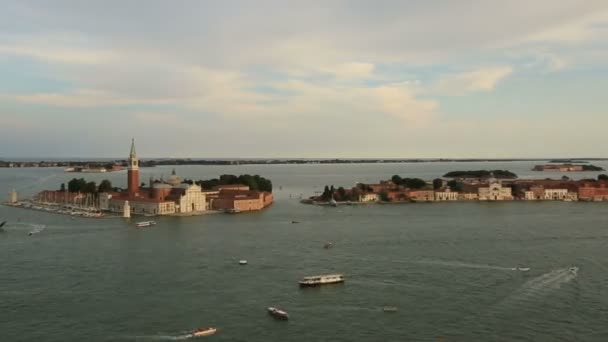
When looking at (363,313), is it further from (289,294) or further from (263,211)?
(263,211)

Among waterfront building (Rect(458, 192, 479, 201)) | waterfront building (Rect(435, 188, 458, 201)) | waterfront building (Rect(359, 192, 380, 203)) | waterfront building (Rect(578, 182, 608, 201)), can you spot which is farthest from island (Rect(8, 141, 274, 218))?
waterfront building (Rect(578, 182, 608, 201))

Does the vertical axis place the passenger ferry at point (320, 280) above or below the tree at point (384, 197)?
below

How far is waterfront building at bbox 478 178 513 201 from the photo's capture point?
32.5 meters

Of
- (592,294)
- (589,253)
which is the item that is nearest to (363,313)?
(592,294)

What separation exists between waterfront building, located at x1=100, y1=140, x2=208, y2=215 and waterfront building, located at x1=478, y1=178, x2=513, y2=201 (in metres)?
15.1

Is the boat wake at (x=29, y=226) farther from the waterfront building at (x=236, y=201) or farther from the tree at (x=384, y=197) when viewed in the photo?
the tree at (x=384, y=197)

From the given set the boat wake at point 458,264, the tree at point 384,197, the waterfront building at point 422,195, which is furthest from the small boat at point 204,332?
the waterfront building at point 422,195

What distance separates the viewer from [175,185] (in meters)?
27.5

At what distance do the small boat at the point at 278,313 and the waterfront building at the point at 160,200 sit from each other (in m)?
15.4

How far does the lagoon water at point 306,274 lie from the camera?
8.47 meters

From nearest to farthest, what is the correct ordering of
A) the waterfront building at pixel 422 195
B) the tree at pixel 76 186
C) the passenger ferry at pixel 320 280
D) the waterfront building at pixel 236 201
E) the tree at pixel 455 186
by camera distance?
the passenger ferry at pixel 320 280
the waterfront building at pixel 236 201
the tree at pixel 76 186
the waterfront building at pixel 422 195
the tree at pixel 455 186

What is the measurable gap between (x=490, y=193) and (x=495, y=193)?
26 cm

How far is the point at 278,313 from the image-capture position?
29.3 feet

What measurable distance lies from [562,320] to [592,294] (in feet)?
5.73
